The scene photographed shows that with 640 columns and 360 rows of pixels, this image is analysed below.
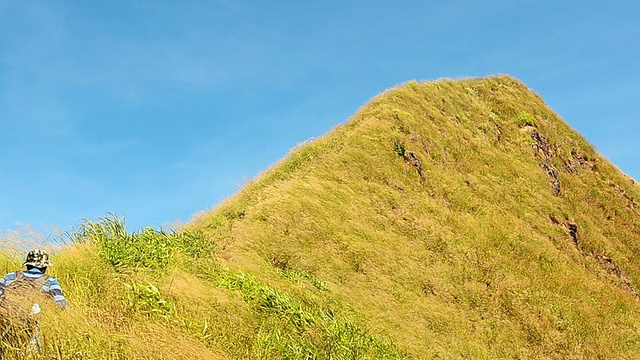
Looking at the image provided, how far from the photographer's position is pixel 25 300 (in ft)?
27.6

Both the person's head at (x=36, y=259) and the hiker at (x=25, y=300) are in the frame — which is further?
the person's head at (x=36, y=259)

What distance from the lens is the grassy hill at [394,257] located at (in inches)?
432

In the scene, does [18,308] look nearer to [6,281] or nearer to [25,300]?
[25,300]

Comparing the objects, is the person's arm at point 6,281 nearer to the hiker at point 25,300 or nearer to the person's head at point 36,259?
the hiker at point 25,300

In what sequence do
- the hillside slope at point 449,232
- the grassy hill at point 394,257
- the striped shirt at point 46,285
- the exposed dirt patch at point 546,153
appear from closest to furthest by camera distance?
1. the striped shirt at point 46,285
2. the grassy hill at point 394,257
3. the hillside slope at point 449,232
4. the exposed dirt patch at point 546,153

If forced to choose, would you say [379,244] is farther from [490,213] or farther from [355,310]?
[490,213]

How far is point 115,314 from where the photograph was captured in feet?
32.4

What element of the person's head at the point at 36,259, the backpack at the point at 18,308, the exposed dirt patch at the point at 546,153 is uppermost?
the exposed dirt patch at the point at 546,153

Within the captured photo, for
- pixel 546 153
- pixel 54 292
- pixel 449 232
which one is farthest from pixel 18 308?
pixel 546 153

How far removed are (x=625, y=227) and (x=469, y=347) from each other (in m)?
22.5

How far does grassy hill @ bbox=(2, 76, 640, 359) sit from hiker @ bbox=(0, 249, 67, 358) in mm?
228

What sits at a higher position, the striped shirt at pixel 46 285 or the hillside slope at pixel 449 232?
the hillside slope at pixel 449 232

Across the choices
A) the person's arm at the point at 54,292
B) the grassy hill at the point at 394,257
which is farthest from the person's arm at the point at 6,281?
the grassy hill at the point at 394,257

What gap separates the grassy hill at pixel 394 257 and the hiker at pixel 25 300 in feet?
0.75
